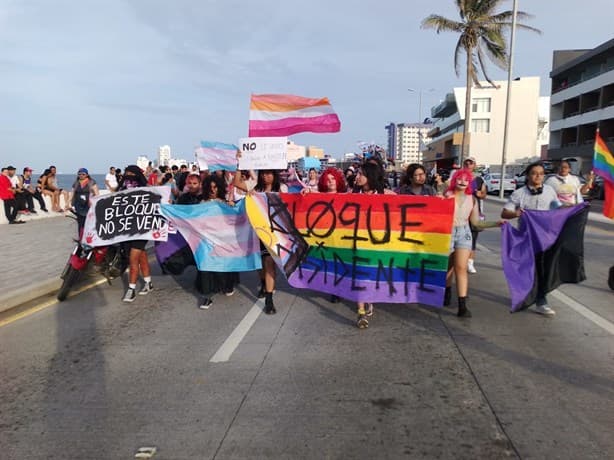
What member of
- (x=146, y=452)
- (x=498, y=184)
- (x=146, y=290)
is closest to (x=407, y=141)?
(x=498, y=184)

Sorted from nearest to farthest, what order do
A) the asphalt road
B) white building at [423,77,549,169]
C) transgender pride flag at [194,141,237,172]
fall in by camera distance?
the asphalt road, transgender pride flag at [194,141,237,172], white building at [423,77,549,169]

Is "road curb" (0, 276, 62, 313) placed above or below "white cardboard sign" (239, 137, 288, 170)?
below

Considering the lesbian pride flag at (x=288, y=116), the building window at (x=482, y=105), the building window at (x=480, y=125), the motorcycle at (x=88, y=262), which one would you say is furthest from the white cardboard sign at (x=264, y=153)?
the building window at (x=482, y=105)

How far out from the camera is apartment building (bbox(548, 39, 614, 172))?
39.7m

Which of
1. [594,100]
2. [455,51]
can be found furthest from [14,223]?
[594,100]

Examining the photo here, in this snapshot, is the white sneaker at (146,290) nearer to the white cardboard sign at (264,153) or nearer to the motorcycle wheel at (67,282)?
the motorcycle wheel at (67,282)

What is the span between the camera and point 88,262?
6.60m

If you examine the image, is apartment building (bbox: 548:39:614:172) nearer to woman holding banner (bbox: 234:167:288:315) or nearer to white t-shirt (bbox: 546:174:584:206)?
white t-shirt (bbox: 546:174:584:206)

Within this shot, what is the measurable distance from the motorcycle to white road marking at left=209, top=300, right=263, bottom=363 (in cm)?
238

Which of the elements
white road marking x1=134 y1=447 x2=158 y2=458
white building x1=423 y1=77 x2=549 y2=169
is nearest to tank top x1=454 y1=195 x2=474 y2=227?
white road marking x1=134 y1=447 x2=158 y2=458

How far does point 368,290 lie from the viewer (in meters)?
5.18

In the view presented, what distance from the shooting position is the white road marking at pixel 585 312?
4.98 meters

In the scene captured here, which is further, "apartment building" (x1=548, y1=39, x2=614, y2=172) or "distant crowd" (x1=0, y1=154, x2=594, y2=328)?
"apartment building" (x1=548, y1=39, x2=614, y2=172)

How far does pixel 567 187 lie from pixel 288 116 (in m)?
3.83
